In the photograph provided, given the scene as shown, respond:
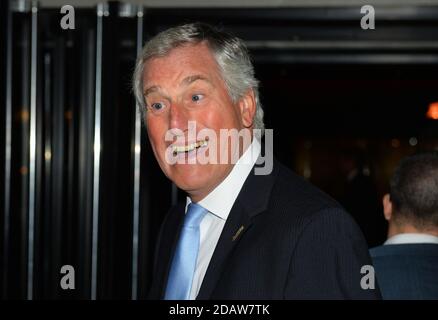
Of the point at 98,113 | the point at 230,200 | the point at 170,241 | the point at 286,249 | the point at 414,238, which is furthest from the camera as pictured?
the point at 98,113

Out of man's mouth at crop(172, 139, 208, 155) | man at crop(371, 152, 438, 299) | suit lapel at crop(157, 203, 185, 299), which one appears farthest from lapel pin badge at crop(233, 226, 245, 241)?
man at crop(371, 152, 438, 299)

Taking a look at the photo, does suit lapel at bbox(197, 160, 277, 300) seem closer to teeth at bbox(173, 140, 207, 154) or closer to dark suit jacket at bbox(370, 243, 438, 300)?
teeth at bbox(173, 140, 207, 154)

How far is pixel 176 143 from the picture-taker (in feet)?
4.39

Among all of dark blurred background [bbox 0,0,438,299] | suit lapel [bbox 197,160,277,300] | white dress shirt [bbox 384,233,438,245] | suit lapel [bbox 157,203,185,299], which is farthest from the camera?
dark blurred background [bbox 0,0,438,299]

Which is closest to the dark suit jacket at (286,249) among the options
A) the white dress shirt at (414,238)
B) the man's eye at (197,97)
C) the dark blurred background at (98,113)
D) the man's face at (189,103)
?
the man's face at (189,103)

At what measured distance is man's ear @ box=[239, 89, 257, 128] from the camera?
1.41 m

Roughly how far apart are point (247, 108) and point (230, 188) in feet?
0.67

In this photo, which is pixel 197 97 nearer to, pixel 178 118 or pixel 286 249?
pixel 178 118

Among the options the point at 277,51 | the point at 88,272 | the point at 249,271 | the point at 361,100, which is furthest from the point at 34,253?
the point at 361,100

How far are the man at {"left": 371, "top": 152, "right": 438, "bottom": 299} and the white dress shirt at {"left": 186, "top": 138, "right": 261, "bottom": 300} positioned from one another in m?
0.67

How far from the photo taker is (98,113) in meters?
3.10

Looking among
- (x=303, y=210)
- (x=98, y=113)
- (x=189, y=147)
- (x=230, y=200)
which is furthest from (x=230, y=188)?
(x=98, y=113)

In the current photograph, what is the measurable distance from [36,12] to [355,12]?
1633 millimetres

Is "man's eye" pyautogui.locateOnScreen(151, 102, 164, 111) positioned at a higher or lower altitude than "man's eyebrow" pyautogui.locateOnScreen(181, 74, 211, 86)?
lower
